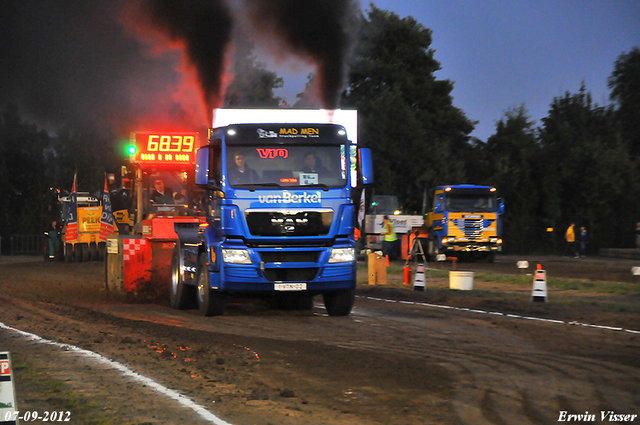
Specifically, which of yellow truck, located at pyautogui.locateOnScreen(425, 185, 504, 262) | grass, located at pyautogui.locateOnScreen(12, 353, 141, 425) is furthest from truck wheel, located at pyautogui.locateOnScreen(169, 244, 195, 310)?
yellow truck, located at pyautogui.locateOnScreen(425, 185, 504, 262)

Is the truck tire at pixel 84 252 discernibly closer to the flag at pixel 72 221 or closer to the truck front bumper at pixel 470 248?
the flag at pixel 72 221

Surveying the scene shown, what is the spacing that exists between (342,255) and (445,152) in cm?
3859

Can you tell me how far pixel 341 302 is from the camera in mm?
14047

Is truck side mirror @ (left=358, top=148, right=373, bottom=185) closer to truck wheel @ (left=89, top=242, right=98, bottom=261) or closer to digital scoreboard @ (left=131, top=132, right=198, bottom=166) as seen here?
digital scoreboard @ (left=131, top=132, right=198, bottom=166)

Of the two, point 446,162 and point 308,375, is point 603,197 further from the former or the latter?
point 308,375

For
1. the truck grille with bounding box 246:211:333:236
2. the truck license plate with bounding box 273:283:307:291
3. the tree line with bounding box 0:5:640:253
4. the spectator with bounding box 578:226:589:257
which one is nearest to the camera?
the truck grille with bounding box 246:211:333:236

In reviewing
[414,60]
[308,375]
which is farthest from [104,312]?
[414,60]

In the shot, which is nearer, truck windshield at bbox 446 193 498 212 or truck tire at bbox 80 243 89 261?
truck windshield at bbox 446 193 498 212

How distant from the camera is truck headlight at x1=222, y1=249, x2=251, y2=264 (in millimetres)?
12859

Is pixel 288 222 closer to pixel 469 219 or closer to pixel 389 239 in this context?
pixel 389 239

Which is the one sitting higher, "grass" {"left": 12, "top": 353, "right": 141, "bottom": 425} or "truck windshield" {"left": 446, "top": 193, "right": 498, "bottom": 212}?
"truck windshield" {"left": 446, "top": 193, "right": 498, "bottom": 212}

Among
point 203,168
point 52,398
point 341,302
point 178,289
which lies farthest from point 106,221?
point 52,398

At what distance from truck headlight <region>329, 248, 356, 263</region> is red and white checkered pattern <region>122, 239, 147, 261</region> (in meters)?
5.74

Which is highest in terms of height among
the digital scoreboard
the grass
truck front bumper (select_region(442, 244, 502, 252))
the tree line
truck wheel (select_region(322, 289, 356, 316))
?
the tree line
